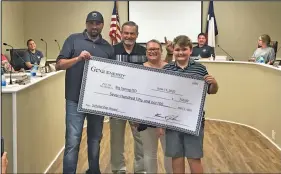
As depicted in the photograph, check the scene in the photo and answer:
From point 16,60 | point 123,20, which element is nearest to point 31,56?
point 16,60

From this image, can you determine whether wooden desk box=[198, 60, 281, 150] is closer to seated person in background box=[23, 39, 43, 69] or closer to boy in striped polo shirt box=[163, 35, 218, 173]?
boy in striped polo shirt box=[163, 35, 218, 173]

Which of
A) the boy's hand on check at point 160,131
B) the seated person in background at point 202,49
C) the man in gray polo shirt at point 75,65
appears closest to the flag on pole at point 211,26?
the seated person in background at point 202,49

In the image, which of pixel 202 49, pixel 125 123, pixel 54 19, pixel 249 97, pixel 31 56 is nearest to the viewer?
pixel 125 123

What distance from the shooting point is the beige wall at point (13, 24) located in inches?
326

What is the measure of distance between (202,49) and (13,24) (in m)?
3.93

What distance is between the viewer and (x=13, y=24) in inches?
349

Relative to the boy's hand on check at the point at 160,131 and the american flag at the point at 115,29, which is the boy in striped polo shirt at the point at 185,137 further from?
the american flag at the point at 115,29

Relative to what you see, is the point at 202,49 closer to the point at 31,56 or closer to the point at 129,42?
the point at 31,56

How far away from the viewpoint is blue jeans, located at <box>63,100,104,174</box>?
3.59 metres

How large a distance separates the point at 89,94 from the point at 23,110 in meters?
0.53

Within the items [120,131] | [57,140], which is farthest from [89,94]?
[57,140]

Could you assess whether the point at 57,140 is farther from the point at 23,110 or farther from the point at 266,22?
the point at 266,22

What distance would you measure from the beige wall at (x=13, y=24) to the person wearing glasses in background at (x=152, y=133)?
527cm

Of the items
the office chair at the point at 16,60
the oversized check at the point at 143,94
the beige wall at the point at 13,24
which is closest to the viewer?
the oversized check at the point at 143,94
